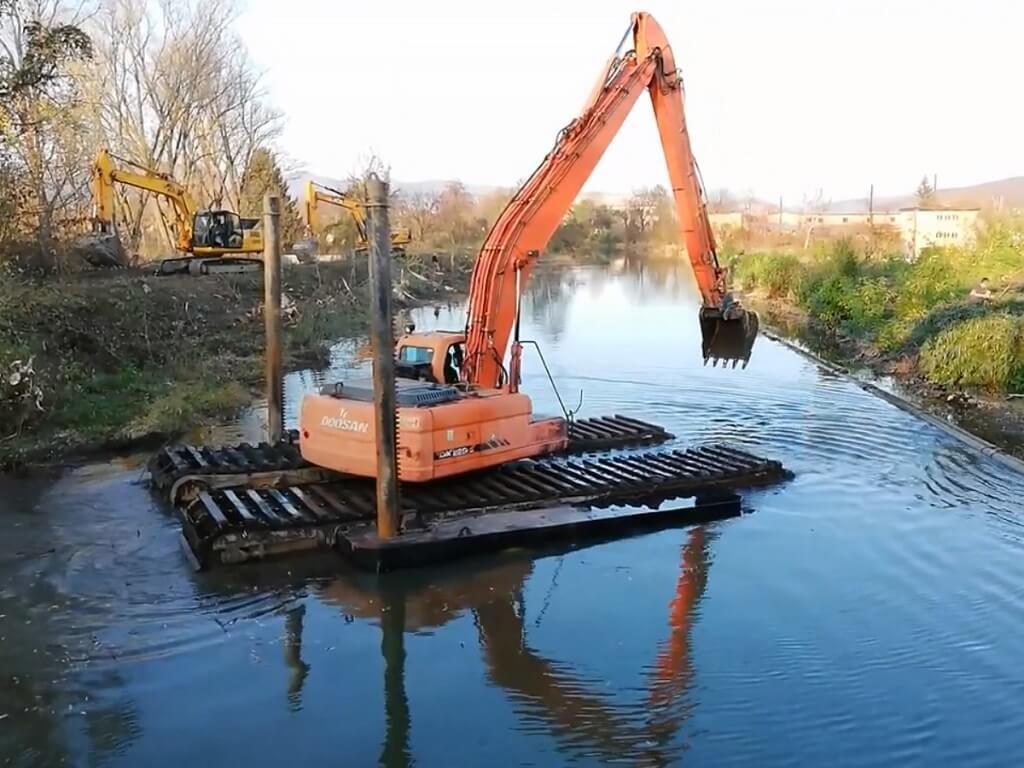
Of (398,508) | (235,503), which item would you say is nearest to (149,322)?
(235,503)

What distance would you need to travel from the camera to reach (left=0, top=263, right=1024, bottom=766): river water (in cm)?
536

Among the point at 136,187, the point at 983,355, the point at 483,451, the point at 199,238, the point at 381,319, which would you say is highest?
the point at 136,187

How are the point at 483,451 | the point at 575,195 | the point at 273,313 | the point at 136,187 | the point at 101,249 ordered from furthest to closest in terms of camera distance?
the point at 136,187
the point at 101,249
the point at 273,313
the point at 575,195
the point at 483,451

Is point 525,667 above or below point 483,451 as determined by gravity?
below

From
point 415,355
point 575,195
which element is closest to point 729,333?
point 575,195

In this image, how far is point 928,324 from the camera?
18.1 m

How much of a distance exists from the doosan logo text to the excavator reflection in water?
4.43 ft

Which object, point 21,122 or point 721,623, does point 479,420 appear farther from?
point 21,122

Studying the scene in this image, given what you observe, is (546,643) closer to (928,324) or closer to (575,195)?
(575,195)

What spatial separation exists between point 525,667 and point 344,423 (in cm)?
307

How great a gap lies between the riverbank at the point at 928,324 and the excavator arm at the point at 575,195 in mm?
5130

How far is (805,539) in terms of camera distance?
28.6 feet

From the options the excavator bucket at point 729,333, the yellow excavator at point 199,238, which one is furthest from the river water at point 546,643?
the yellow excavator at point 199,238

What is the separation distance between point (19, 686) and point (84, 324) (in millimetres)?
9953
